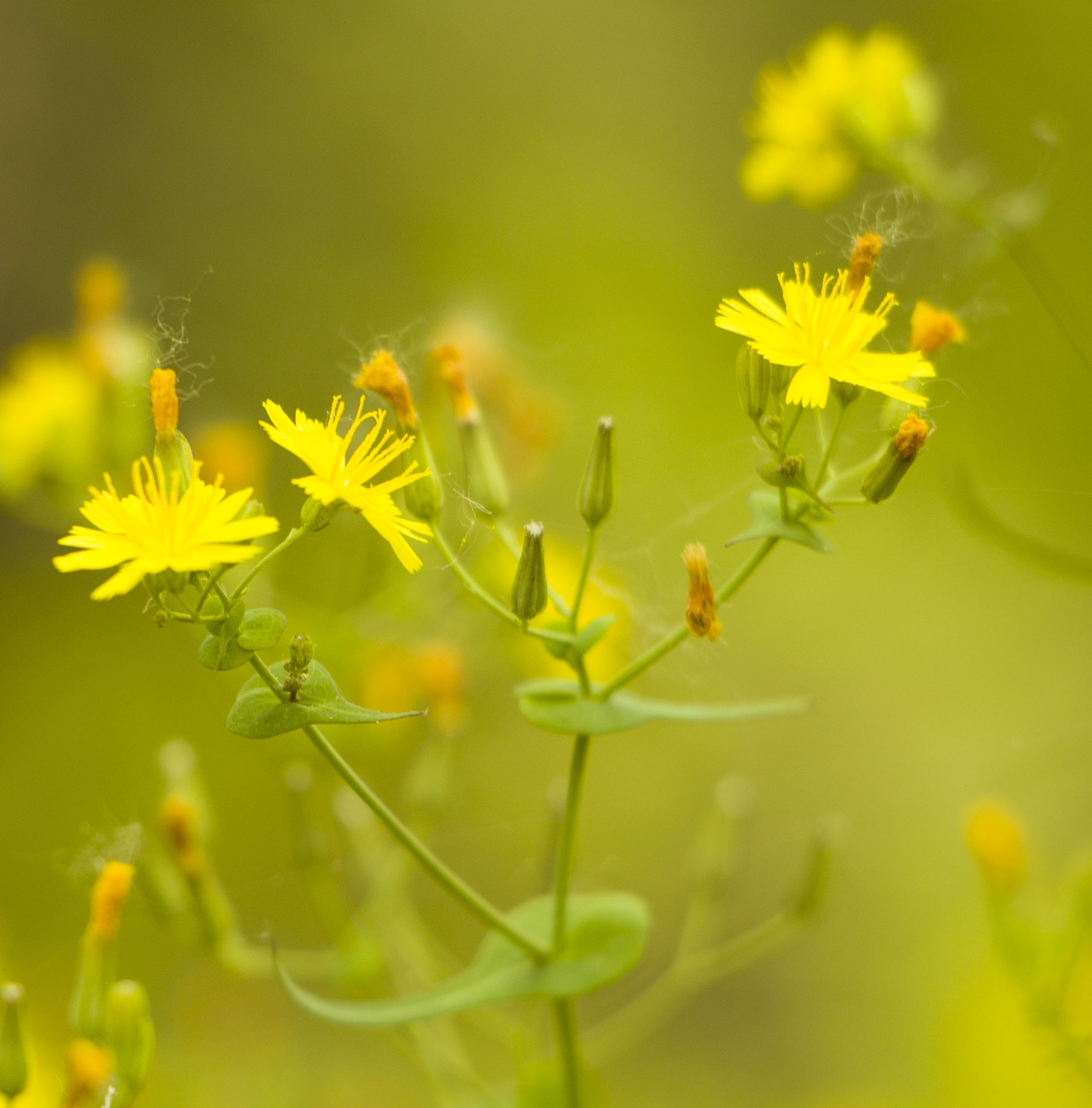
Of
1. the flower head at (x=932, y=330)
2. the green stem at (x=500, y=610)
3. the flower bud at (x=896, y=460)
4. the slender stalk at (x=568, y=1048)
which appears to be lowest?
the slender stalk at (x=568, y=1048)

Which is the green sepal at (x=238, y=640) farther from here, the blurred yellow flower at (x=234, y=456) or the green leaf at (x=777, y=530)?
the blurred yellow flower at (x=234, y=456)

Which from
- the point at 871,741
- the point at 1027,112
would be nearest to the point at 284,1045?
the point at 871,741

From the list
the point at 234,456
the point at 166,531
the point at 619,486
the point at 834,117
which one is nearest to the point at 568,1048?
the point at 166,531

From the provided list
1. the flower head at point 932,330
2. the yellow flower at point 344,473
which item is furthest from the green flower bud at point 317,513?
the flower head at point 932,330

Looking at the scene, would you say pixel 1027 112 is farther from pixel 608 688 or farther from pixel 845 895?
pixel 608 688

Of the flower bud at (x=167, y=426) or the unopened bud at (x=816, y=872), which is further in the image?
the unopened bud at (x=816, y=872)

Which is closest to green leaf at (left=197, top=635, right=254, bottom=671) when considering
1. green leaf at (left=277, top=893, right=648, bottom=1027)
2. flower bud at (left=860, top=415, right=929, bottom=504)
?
green leaf at (left=277, top=893, right=648, bottom=1027)

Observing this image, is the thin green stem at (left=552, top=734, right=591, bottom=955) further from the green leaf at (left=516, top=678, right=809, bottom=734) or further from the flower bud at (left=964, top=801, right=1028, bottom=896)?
the flower bud at (left=964, top=801, right=1028, bottom=896)
